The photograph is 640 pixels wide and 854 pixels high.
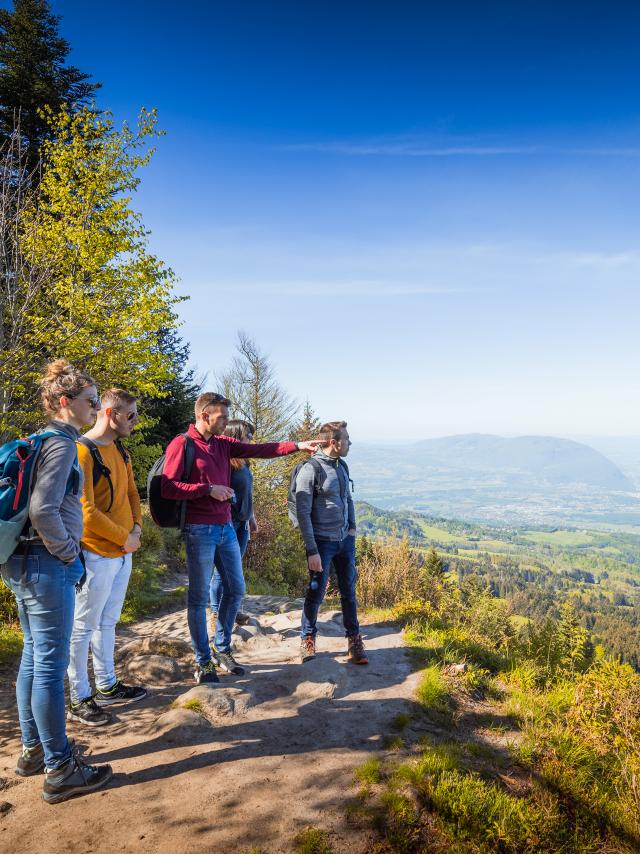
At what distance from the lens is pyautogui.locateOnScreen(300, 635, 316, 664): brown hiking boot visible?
5.09 m

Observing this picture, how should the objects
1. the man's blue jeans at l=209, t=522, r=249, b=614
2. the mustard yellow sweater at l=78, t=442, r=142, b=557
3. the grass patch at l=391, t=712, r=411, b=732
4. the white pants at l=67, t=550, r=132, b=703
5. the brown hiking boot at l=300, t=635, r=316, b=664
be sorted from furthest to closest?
the brown hiking boot at l=300, t=635, r=316, b=664 < the man's blue jeans at l=209, t=522, r=249, b=614 < the grass patch at l=391, t=712, r=411, b=732 < the white pants at l=67, t=550, r=132, b=703 < the mustard yellow sweater at l=78, t=442, r=142, b=557

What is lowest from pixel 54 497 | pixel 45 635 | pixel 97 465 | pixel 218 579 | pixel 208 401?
pixel 218 579

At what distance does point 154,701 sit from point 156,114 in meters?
9.87

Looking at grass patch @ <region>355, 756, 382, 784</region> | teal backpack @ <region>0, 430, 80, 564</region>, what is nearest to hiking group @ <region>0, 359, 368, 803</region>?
teal backpack @ <region>0, 430, 80, 564</region>

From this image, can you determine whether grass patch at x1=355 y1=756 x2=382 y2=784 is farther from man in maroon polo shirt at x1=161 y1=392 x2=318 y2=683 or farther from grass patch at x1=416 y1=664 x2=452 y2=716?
man in maroon polo shirt at x1=161 y1=392 x2=318 y2=683

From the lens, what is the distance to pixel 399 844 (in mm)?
2643

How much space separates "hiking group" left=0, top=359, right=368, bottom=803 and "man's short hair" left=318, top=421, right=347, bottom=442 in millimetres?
15

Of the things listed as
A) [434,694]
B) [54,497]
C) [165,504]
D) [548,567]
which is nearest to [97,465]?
[165,504]

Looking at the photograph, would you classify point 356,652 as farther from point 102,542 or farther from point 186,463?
point 102,542

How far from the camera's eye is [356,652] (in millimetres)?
5145

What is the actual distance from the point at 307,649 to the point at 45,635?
10.0ft

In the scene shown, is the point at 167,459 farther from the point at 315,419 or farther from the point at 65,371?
the point at 315,419

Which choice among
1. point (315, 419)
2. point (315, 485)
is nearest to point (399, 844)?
point (315, 485)

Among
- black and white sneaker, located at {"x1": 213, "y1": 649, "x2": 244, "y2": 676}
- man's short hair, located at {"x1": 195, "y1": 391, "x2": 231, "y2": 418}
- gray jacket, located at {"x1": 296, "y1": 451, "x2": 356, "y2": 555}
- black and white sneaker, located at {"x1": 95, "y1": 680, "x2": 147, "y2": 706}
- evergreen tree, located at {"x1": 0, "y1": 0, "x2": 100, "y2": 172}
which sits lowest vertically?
black and white sneaker, located at {"x1": 213, "y1": 649, "x2": 244, "y2": 676}
